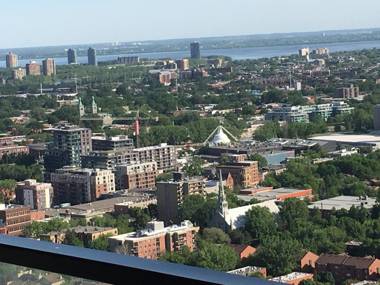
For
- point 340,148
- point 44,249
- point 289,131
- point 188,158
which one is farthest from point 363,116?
point 44,249

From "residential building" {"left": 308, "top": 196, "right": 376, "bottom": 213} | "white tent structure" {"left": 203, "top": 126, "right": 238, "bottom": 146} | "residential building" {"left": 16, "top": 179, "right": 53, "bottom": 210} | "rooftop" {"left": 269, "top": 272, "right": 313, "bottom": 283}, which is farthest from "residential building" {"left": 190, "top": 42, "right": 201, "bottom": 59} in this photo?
"rooftop" {"left": 269, "top": 272, "right": 313, "bottom": 283}

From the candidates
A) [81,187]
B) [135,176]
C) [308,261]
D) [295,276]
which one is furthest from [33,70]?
[295,276]

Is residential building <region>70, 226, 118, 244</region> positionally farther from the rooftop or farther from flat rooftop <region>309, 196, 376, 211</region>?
the rooftop

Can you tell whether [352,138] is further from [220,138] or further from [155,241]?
[155,241]

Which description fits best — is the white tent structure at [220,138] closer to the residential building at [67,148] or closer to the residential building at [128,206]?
the residential building at [67,148]

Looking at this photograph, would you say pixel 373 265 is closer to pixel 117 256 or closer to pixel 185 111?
pixel 117 256

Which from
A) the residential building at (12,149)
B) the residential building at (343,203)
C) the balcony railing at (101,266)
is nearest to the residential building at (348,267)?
the residential building at (343,203)

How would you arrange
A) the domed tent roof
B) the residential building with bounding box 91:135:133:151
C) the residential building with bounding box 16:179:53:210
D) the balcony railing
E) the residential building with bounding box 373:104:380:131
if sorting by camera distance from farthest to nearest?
1. the residential building with bounding box 373:104:380:131
2. the domed tent roof
3. the residential building with bounding box 91:135:133:151
4. the residential building with bounding box 16:179:53:210
5. the balcony railing
